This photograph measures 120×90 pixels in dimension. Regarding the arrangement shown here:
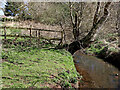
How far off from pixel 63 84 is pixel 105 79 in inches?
113

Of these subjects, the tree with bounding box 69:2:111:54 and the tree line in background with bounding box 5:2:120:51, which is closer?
the tree with bounding box 69:2:111:54

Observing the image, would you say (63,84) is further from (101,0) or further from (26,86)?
(101,0)

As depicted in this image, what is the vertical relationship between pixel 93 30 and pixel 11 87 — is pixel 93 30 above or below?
above

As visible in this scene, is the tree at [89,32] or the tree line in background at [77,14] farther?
the tree line in background at [77,14]

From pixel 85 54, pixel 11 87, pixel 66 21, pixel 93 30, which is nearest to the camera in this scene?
pixel 11 87

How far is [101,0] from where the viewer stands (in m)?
6.34

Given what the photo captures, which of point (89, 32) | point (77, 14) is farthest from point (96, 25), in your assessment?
point (77, 14)

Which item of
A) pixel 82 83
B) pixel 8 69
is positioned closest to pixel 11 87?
pixel 8 69

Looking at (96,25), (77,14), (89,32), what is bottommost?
(89,32)

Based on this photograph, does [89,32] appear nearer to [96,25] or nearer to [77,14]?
[96,25]

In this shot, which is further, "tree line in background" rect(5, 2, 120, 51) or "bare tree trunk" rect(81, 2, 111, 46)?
"tree line in background" rect(5, 2, 120, 51)

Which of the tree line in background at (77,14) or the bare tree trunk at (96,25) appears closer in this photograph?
the bare tree trunk at (96,25)

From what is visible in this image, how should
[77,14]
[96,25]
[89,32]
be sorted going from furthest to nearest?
[77,14] → [89,32] → [96,25]

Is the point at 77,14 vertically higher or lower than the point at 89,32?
higher
